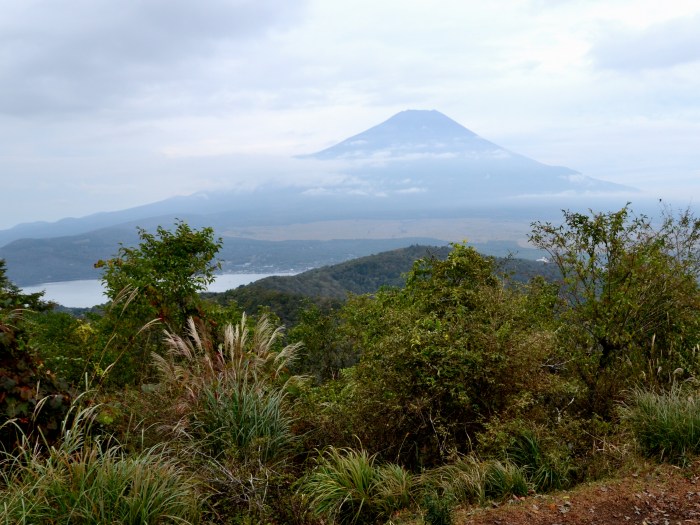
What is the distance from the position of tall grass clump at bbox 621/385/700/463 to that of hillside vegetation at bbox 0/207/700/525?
0.01 meters

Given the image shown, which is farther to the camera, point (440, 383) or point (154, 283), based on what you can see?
point (154, 283)

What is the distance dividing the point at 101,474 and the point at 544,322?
5.30 meters

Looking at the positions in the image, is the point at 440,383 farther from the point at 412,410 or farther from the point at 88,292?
the point at 88,292

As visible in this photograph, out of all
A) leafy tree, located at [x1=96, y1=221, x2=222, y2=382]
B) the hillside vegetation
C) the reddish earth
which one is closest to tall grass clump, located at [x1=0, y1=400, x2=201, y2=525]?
the hillside vegetation

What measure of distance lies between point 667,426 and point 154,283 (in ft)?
24.5

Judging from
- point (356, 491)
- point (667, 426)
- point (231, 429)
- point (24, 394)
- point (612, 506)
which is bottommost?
point (612, 506)

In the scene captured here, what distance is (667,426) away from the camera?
4156 mm

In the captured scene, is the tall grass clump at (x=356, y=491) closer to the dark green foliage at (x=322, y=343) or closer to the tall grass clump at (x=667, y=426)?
the tall grass clump at (x=667, y=426)

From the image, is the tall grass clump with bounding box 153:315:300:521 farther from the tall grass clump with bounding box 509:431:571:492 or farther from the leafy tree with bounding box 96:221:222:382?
A: the leafy tree with bounding box 96:221:222:382

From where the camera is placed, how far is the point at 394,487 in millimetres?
3664

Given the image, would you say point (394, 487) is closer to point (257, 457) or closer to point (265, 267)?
point (257, 457)

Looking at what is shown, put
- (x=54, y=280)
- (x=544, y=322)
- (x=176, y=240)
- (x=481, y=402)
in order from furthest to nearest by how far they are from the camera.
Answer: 1. (x=54, y=280)
2. (x=176, y=240)
3. (x=544, y=322)
4. (x=481, y=402)

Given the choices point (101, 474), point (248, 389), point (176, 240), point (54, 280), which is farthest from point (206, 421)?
point (54, 280)

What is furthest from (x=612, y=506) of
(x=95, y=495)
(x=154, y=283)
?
(x=154, y=283)
